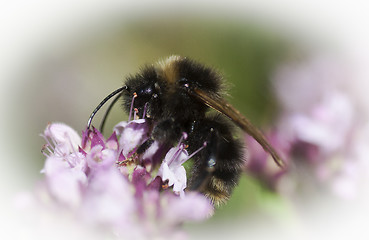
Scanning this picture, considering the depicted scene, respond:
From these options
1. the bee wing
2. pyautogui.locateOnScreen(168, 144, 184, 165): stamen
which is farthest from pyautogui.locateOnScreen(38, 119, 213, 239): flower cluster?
the bee wing

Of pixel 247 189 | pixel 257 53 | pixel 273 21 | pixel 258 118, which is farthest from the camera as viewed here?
pixel 273 21

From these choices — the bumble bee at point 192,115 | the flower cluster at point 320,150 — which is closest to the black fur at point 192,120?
the bumble bee at point 192,115

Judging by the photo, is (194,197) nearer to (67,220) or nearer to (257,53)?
(67,220)

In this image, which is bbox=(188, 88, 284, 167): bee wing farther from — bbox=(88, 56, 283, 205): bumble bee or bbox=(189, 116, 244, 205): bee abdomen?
bbox=(189, 116, 244, 205): bee abdomen

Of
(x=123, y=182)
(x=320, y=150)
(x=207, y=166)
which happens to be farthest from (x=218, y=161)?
(x=320, y=150)

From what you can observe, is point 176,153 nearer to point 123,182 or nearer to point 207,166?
point 207,166

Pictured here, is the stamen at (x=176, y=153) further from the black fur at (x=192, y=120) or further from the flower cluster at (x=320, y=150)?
the flower cluster at (x=320, y=150)

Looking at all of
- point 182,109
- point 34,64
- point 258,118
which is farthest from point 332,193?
point 34,64
